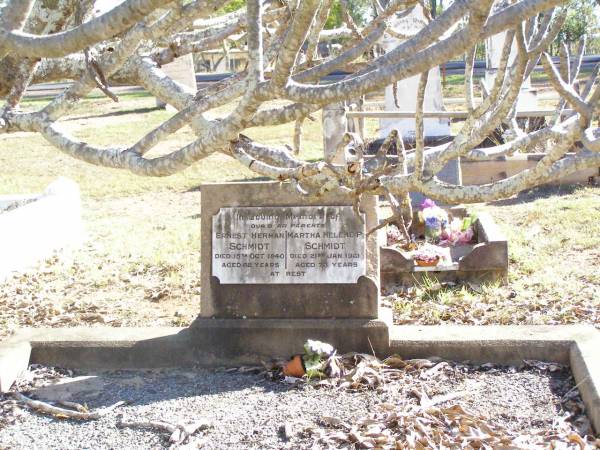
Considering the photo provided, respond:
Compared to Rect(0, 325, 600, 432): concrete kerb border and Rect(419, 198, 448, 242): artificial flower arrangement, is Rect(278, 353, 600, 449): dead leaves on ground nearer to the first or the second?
Rect(0, 325, 600, 432): concrete kerb border

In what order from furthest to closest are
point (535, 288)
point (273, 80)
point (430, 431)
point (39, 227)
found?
point (39, 227)
point (535, 288)
point (430, 431)
point (273, 80)

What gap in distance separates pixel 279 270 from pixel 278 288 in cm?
11

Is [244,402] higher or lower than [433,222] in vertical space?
lower

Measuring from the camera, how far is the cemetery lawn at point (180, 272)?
6438 millimetres

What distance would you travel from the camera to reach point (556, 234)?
8656 mm

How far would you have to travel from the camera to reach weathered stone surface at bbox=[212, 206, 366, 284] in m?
5.18

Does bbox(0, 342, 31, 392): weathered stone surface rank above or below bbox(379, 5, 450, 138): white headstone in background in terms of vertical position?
below

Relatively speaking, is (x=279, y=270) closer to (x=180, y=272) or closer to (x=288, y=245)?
(x=288, y=245)

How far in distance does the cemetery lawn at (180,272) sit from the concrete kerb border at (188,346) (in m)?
1.10

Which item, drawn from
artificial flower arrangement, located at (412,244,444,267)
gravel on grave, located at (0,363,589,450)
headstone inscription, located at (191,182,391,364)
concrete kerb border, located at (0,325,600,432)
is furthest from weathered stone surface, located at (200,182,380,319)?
artificial flower arrangement, located at (412,244,444,267)

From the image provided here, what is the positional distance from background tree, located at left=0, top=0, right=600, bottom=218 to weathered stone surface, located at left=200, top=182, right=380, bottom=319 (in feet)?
3.31

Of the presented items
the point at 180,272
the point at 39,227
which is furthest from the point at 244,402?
the point at 39,227

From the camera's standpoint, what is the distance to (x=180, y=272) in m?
7.88

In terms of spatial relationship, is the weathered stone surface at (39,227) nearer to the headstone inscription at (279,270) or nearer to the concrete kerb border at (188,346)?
Answer: the concrete kerb border at (188,346)
